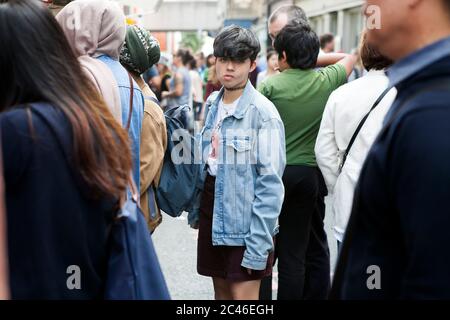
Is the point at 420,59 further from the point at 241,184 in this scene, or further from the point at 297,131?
the point at 297,131

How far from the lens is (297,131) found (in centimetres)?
434

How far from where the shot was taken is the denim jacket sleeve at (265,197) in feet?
12.0

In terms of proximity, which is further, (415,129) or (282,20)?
(282,20)

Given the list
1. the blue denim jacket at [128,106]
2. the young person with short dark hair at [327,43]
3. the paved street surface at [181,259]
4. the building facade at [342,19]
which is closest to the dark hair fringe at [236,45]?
the blue denim jacket at [128,106]

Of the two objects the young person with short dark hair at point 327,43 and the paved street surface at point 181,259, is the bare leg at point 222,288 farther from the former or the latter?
the young person with short dark hair at point 327,43

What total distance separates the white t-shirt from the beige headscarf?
2.71 ft

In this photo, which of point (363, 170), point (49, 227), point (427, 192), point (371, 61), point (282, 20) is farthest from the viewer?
point (282, 20)

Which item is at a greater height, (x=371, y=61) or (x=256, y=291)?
(x=371, y=61)

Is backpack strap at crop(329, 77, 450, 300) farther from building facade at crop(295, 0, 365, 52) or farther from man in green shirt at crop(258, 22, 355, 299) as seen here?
building facade at crop(295, 0, 365, 52)

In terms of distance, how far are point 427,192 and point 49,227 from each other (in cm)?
94

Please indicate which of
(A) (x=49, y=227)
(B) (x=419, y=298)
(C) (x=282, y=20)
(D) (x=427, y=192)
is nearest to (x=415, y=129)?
(D) (x=427, y=192)

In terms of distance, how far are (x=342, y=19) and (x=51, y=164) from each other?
18164 millimetres

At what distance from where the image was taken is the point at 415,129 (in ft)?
4.75

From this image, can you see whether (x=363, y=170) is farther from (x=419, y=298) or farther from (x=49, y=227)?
(x=49, y=227)
